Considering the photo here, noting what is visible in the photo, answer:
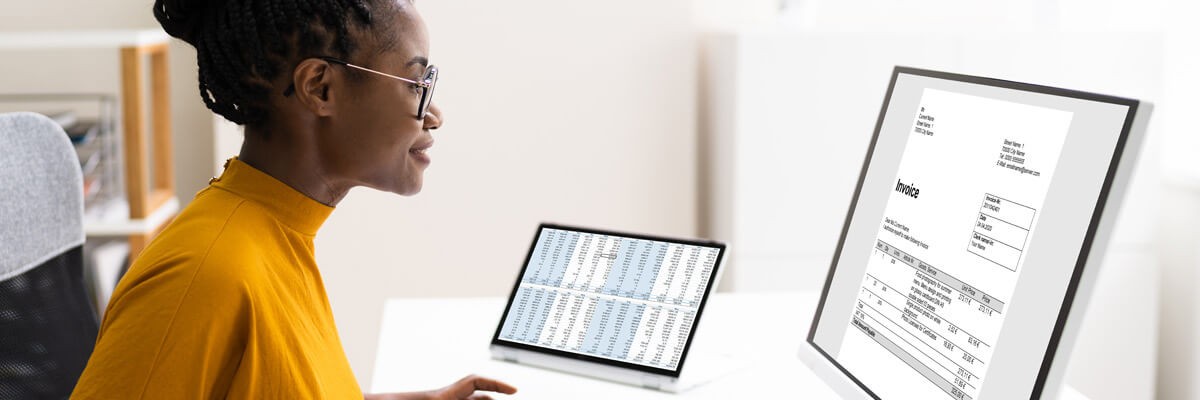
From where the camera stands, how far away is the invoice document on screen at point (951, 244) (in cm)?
97

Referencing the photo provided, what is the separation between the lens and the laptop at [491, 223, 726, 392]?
1.37 m

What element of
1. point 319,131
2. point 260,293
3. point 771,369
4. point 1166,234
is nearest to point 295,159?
point 319,131

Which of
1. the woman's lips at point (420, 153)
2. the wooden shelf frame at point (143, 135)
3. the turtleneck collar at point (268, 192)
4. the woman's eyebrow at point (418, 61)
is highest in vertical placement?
the woman's eyebrow at point (418, 61)

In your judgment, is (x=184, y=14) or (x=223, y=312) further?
(x=184, y=14)

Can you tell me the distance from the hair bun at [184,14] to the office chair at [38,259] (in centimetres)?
33

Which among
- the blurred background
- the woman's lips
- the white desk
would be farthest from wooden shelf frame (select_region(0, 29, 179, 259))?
the woman's lips

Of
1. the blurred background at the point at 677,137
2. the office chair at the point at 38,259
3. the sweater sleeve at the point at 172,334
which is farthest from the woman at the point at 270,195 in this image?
the blurred background at the point at 677,137

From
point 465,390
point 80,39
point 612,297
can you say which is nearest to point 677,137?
point 80,39

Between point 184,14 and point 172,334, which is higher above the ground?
point 184,14

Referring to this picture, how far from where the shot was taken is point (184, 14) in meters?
1.02

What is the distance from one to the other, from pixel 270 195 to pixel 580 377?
52 cm

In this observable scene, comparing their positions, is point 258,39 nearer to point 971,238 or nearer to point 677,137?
point 971,238

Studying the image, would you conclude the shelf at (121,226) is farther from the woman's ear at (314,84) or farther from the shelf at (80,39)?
the woman's ear at (314,84)

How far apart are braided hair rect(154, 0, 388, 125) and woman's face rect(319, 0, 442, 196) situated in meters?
0.03
